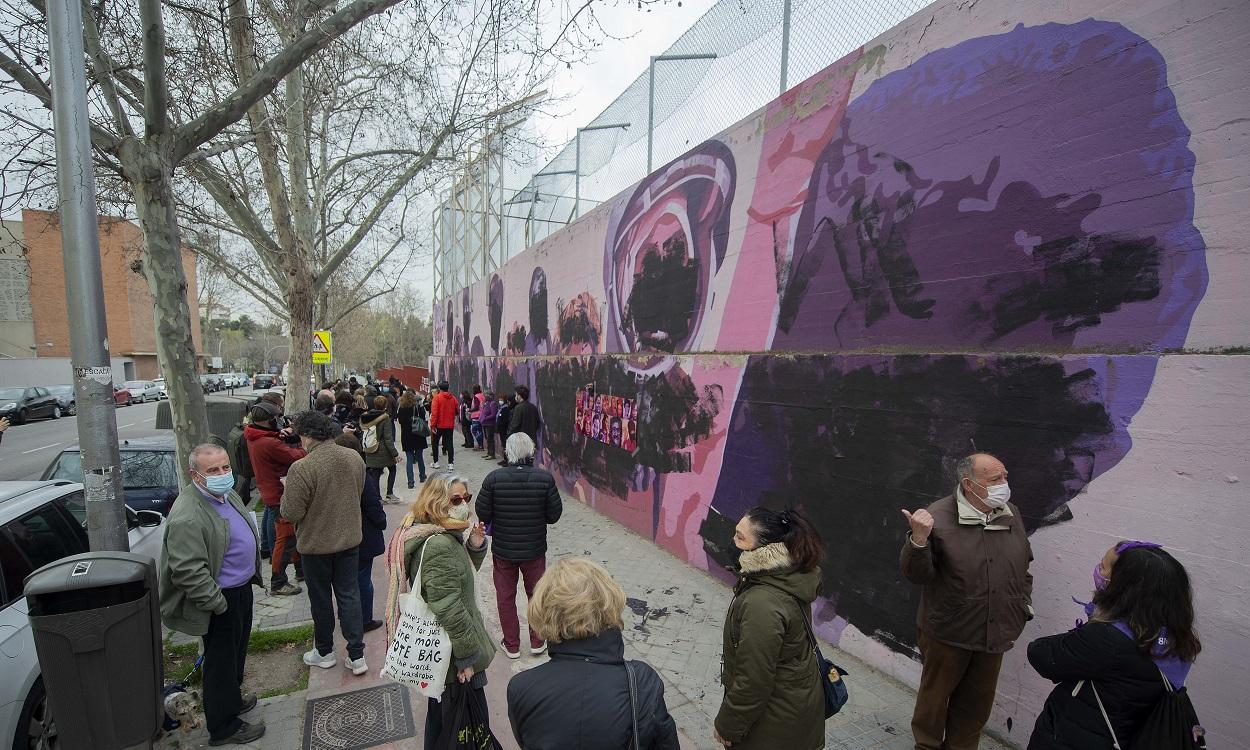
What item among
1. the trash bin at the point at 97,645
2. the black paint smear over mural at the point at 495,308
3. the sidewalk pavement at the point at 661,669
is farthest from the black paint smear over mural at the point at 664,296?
the black paint smear over mural at the point at 495,308

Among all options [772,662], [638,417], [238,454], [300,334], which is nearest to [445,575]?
[772,662]

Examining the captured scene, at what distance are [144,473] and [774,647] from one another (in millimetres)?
7273

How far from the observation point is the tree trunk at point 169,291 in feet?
13.5

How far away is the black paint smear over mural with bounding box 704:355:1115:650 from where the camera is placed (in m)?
2.95

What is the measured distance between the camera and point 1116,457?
8.94ft

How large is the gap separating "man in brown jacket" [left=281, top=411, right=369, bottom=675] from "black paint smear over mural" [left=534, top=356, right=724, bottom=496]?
10.8 feet

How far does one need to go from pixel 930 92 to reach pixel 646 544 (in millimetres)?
5297

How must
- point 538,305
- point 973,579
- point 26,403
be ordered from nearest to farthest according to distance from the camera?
point 973,579 → point 538,305 → point 26,403

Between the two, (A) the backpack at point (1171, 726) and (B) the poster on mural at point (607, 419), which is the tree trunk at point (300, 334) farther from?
(A) the backpack at point (1171, 726)

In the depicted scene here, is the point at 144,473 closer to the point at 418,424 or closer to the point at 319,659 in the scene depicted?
the point at 418,424

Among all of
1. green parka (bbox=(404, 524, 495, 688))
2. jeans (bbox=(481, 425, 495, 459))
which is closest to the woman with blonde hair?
green parka (bbox=(404, 524, 495, 688))

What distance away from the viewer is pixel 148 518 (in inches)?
170

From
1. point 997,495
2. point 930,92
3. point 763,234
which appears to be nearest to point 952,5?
point 930,92

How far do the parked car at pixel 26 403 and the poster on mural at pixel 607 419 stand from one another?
24.7 m
